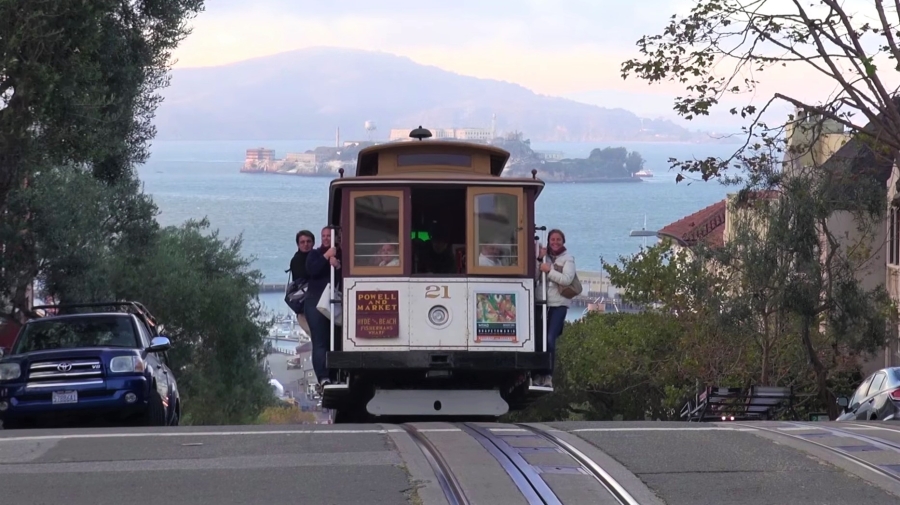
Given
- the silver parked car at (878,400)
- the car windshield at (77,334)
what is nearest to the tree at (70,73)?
the car windshield at (77,334)

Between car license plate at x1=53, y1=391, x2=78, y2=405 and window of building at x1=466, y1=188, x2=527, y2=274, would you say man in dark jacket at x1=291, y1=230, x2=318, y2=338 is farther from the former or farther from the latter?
car license plate at x1=53, y1=391, x2=78, y2=405

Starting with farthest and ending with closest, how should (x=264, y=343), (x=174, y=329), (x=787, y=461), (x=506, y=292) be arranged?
(x=264, y=343), (x=174, y=329), (x=506, y=292), (x=787, y=461)

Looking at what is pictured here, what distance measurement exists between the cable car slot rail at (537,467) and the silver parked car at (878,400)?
7.49 m

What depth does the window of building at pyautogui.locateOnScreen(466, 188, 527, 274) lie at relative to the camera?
46.3 feet

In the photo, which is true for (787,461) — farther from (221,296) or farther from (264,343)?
(264,343)

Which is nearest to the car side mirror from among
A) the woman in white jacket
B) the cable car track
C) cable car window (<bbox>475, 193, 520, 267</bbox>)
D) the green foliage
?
cable car window (<bbox>475, 193, 520, 267</bbox>)

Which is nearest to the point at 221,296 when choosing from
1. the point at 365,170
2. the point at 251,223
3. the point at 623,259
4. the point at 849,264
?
the point at 623,259

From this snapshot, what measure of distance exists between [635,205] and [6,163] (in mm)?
147127

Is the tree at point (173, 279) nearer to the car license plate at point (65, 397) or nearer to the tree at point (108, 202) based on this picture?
the tree at point (108, 202)

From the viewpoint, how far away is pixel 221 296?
3578 centimetres

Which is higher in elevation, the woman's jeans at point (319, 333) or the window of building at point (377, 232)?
the window of building at point (377, 232)

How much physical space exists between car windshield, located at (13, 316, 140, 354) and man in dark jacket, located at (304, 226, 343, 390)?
79.9 inches

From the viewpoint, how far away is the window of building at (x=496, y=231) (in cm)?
1410

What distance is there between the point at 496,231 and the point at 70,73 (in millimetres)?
5132
